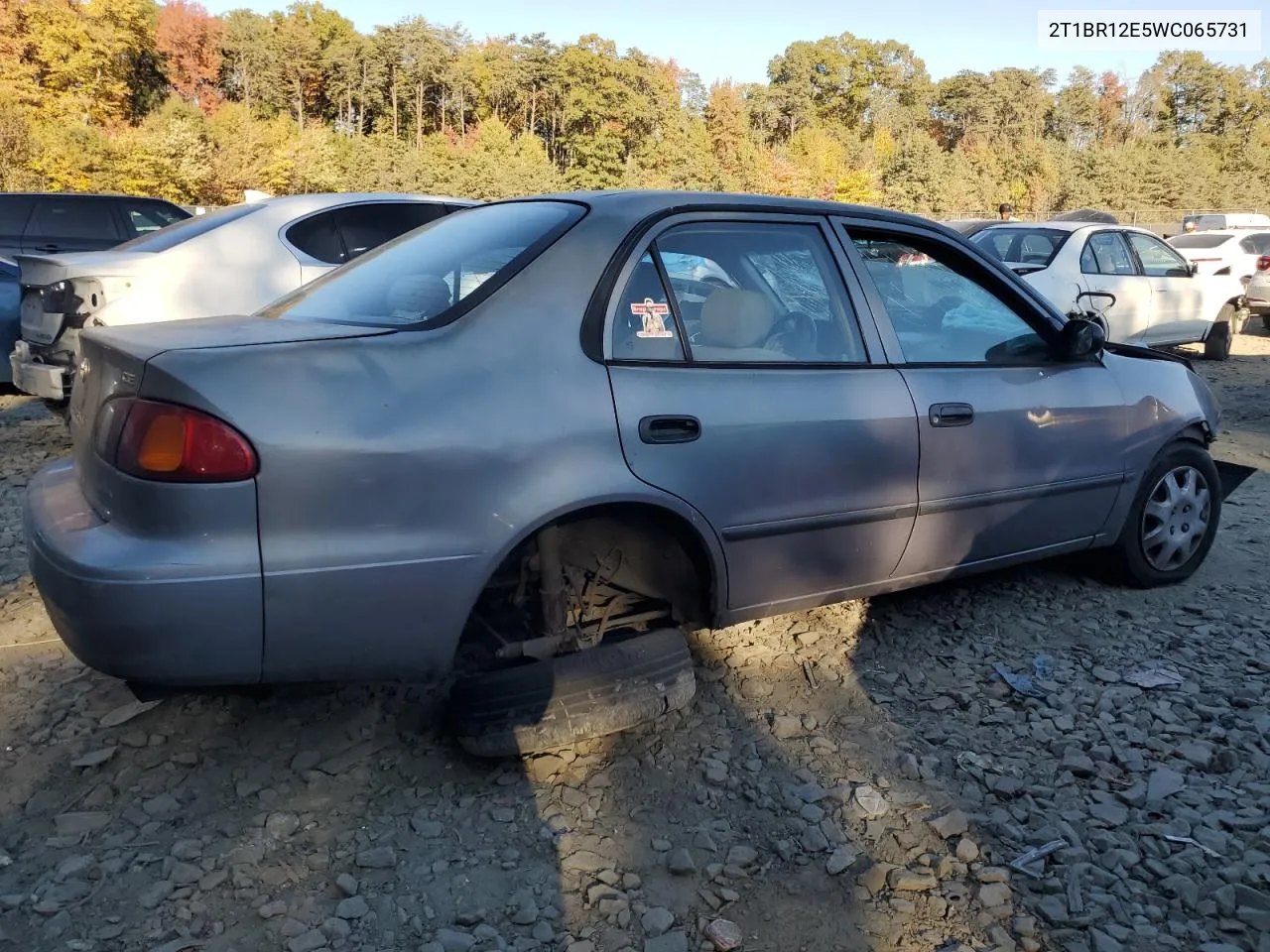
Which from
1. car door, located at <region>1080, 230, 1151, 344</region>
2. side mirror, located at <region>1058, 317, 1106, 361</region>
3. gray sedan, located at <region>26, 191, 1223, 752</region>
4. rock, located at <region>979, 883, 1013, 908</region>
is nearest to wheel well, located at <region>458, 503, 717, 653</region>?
gray sedan, located at <region>26, 191, 1223, 752</region>

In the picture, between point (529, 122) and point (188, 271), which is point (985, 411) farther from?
point (529, 122)

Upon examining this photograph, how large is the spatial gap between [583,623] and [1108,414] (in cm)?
225

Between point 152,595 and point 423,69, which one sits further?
point 423,69

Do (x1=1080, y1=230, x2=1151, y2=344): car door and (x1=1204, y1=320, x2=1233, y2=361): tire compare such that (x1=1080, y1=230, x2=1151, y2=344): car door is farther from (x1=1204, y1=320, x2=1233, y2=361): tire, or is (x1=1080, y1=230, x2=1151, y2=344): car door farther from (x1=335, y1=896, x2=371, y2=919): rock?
(x1=335, y1=896, x2=371, y2=919): rock

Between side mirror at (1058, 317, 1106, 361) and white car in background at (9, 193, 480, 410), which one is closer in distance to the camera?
side mirror at (1058, 317, 1106, 361)

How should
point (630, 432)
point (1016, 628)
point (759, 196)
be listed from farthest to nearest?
1. point (1016, 628)
2. point (759, 196)
3. point (630, 432)

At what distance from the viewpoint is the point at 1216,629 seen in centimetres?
376

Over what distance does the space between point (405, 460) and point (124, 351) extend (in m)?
0.74

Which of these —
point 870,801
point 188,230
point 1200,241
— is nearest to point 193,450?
point 870,801

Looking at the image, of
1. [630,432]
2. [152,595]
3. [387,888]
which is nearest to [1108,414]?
[630,432]

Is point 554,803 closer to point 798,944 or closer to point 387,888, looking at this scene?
point 387,888

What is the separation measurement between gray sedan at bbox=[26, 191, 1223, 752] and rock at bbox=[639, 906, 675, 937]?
23.5 inches

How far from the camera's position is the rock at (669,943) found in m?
2.08

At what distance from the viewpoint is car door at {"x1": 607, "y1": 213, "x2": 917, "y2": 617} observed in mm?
2691
